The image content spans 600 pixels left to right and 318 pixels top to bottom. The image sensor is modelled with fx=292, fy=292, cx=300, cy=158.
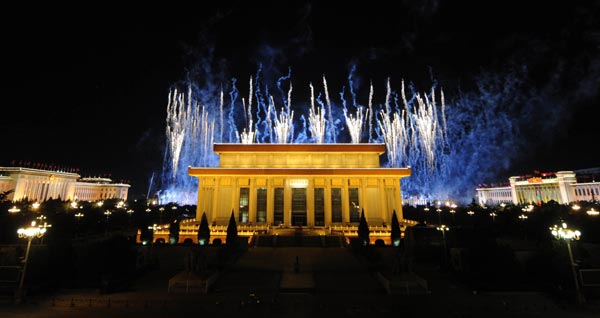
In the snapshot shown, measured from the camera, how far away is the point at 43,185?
73625 mm

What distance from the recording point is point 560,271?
14.2 meters

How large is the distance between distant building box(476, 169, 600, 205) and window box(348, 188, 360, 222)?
5370 cm

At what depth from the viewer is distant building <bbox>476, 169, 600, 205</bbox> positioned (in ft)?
220

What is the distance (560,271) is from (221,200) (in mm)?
30083

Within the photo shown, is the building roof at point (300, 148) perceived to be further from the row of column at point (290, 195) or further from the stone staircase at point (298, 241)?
the stone staircase at point (298, 241)

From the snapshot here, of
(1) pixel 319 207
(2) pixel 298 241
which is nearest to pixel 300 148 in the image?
(1) pixel 319 207

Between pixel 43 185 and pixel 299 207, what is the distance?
248 ft

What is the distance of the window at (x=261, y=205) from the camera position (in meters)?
34.4

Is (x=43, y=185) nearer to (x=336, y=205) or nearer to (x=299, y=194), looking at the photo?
(x=299, y=194)

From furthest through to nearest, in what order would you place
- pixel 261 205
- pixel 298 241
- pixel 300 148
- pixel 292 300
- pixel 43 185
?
pixel 43 185
pixel 300 148
pixel 261 205
pixel 298 241
pixel 292 300

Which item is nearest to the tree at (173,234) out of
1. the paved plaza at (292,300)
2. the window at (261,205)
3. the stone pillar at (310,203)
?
the paved plaza at (292,300)

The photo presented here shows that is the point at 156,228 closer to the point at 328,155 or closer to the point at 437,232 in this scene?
the point at 328,155

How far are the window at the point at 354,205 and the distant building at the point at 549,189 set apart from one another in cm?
5370

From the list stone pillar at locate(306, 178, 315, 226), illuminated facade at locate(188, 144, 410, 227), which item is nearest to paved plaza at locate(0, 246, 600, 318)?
stone pillar at locate(306, 178, 315, 226)
